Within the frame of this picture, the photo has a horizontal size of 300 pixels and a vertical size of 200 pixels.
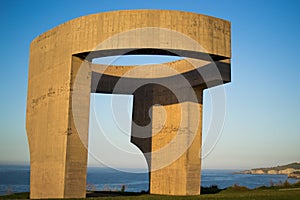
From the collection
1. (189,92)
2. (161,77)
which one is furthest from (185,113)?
(161,77)

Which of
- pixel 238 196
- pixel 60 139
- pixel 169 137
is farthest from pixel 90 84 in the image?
pixel 238 196

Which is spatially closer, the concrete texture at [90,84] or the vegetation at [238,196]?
the vegetation at [238,196]

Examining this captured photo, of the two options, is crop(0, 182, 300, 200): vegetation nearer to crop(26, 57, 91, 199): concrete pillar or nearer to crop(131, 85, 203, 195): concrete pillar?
crop(26, 57, 91, 199): concrete pillar

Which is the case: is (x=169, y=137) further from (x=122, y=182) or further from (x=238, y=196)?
(x=122, y=182)

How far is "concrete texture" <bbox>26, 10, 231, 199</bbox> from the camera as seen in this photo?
36.6 feet

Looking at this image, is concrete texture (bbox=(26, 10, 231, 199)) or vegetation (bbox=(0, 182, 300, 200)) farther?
concrete texture (bbox=(26, 10, 231, 199))

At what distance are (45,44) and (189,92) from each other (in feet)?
18.8

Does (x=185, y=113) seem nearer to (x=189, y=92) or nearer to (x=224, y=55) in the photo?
(x=189, y=92)

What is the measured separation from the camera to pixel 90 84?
12227 millimetres

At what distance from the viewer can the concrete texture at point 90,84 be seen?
11148 millimetres

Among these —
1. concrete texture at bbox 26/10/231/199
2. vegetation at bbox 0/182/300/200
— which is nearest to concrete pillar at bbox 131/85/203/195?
concrete texture at bbox 26/10/231/199

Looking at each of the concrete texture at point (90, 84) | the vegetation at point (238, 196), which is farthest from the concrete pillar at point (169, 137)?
the vegetation at point (238, 196)

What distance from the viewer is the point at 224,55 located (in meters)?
11.6

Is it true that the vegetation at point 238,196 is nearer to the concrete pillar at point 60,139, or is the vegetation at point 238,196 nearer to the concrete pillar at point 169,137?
the concrete pillar at point 60,139
